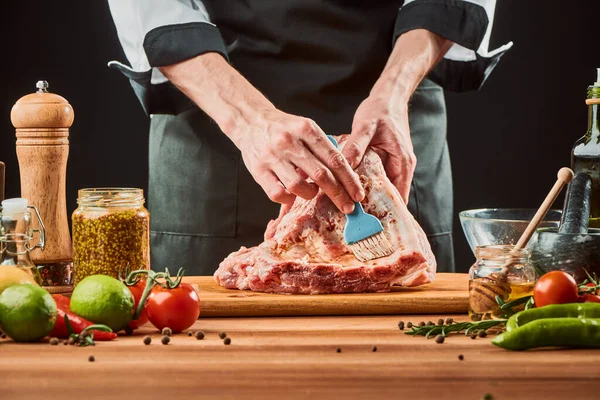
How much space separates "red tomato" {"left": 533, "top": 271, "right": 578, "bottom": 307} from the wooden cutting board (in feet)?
1.16

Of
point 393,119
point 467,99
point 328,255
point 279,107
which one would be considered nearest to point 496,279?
point 328,255

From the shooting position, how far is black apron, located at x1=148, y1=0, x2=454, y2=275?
138 inches

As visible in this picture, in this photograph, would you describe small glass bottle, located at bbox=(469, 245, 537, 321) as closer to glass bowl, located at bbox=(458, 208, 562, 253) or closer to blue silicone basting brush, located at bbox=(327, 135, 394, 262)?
glass bowl, located at bbox=(458, 208, 562, 253)

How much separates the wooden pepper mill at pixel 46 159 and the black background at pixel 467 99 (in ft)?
7.11

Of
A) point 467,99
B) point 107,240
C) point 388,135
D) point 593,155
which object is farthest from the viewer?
point 467,99

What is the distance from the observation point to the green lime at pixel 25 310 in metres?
2.02

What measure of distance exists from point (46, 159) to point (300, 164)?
0.68 m

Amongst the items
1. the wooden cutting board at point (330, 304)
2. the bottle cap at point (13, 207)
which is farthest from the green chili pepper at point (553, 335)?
the bottle cap at point (13, 207)

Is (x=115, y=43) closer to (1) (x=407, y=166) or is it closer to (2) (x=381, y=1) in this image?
(2) (x=381, y=1)

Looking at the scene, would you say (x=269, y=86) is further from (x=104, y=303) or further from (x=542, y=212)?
(x=104, y=303)

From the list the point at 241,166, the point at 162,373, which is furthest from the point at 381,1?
the point at 162,373

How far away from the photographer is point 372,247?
2.75 metres

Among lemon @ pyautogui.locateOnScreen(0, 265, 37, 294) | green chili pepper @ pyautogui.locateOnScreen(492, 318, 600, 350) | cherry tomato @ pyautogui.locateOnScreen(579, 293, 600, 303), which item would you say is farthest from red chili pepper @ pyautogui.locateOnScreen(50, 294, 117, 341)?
cherry tomato @ pyautogui.locateOnScreen(579, 293, 600, 303)

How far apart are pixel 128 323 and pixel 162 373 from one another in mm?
340
